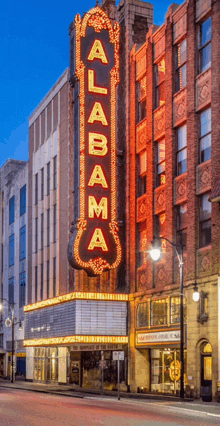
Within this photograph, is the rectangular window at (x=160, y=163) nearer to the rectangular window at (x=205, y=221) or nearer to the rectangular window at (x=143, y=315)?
the rectangular window at (x=205, y=221)

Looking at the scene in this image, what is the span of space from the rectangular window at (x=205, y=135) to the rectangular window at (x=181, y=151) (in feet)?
7.15

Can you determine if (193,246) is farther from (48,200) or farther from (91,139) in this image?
(48,200)

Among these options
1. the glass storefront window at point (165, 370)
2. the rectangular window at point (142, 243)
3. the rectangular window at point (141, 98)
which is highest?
the rectangular window at point (141, 98)

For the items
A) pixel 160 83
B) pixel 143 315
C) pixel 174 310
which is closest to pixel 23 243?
pixel 143 315

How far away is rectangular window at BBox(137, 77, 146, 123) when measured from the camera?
47875 millimetres

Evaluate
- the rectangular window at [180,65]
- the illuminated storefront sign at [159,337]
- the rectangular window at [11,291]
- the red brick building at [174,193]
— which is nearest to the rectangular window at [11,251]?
the rectangular window at [11,291]

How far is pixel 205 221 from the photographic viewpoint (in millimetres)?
38125

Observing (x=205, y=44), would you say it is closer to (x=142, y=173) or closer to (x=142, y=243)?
(x=142, y=173)

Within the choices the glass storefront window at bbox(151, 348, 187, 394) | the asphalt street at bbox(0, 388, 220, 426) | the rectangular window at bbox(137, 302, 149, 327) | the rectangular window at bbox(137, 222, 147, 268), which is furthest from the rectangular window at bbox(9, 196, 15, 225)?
the asphalt street at bbox(0, 388, 220, 426)

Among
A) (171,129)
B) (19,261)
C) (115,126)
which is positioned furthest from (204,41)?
(19,261)

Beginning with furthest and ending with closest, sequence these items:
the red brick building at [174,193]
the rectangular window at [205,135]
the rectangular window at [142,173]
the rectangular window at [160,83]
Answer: the rectangular window at [142,173] < the rectangular window at [160,83] < the rectangular window at [205,135] < the red brick building at [174,193]

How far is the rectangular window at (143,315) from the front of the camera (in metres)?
45.2

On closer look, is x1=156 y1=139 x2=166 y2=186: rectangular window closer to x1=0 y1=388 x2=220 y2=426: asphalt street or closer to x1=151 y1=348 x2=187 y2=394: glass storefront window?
x1=151 y1=348 x2=187 y2=394: glass storefront window

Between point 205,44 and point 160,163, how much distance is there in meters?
8.85
